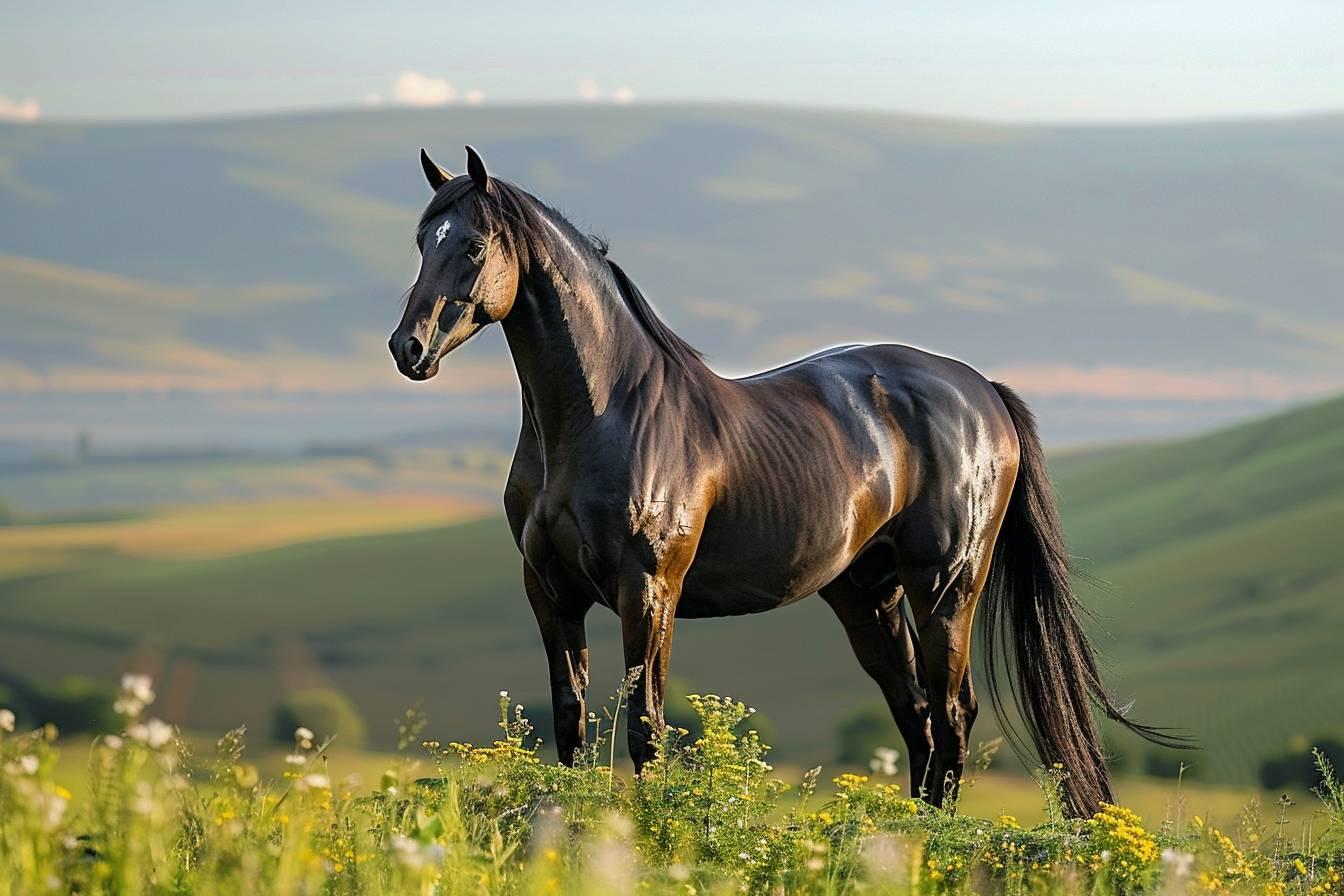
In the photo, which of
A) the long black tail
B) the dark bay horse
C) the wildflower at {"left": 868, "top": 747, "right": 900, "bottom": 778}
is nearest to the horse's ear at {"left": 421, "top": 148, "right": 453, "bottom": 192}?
the dark bay horse

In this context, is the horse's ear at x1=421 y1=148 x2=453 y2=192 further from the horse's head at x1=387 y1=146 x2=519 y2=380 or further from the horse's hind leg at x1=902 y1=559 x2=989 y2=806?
the horse's hind leg at x1=902 y1=559 x2=989 y2=806

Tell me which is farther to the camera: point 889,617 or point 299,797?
point 889,617

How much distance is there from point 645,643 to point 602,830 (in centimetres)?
104

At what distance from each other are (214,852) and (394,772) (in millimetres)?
1687

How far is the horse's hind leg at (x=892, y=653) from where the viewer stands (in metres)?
8.42

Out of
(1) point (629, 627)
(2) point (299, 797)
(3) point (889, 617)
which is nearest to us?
(2) point (299, 797)

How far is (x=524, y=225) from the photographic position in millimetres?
6691

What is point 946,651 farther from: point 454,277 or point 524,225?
point 454,277

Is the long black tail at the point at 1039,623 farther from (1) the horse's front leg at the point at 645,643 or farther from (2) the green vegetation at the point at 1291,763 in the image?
(2) the green vegetation at the point at 1291,763

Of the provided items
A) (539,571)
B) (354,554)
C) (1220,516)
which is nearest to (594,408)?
(539,571)

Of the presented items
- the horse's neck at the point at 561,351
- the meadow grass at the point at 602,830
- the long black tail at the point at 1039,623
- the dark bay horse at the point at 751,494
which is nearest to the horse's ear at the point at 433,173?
the dark bay horse at the point at 751,494

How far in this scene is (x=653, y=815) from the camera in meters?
6.44

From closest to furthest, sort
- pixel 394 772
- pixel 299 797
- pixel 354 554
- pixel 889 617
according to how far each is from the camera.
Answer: pixel 299 797, pixel 394 772, pixel 889 617, pixel 354 554

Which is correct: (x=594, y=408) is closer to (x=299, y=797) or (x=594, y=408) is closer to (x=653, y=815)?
(x=653, y=815)
